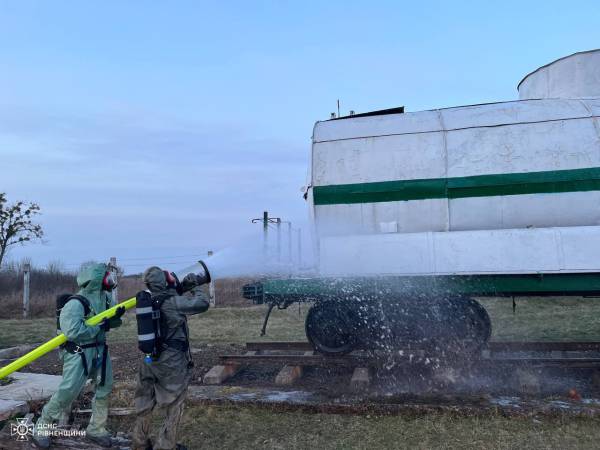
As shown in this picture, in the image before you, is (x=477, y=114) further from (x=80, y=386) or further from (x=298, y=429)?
(x=80, y=386)

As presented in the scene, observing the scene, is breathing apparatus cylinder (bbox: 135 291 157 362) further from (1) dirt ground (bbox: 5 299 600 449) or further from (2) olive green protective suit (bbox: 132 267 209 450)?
(1) dirt ground (bbox: 5 299 600 449)

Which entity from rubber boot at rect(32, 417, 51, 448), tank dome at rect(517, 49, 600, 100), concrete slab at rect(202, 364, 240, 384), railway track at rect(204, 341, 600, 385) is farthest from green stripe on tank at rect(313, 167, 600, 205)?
rubber boot at rect(32, 417, 51, 448)

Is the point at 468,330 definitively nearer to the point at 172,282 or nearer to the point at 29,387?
the point at 172,282

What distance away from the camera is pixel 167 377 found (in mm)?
3953

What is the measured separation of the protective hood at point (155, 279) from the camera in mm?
4047

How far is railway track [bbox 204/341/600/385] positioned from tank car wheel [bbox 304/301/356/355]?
0.14 m

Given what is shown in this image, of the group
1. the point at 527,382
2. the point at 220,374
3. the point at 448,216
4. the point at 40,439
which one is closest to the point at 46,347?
the point at 40,439

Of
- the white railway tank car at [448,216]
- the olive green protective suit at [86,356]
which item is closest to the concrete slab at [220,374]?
the white railway tank car at [448,216]

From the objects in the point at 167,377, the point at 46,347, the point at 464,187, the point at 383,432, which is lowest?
the point at 383,432

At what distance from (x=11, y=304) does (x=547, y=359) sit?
Result: 16.3m

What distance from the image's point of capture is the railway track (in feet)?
20.1

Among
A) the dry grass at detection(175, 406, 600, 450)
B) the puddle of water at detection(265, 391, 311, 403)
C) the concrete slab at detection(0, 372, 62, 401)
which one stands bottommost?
the dry grass at detection(175, 406, 600, 450)

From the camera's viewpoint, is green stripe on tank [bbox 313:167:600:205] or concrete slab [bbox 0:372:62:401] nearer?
concrete slab [bbox 0:372:62:401]

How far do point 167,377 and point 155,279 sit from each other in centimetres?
85
